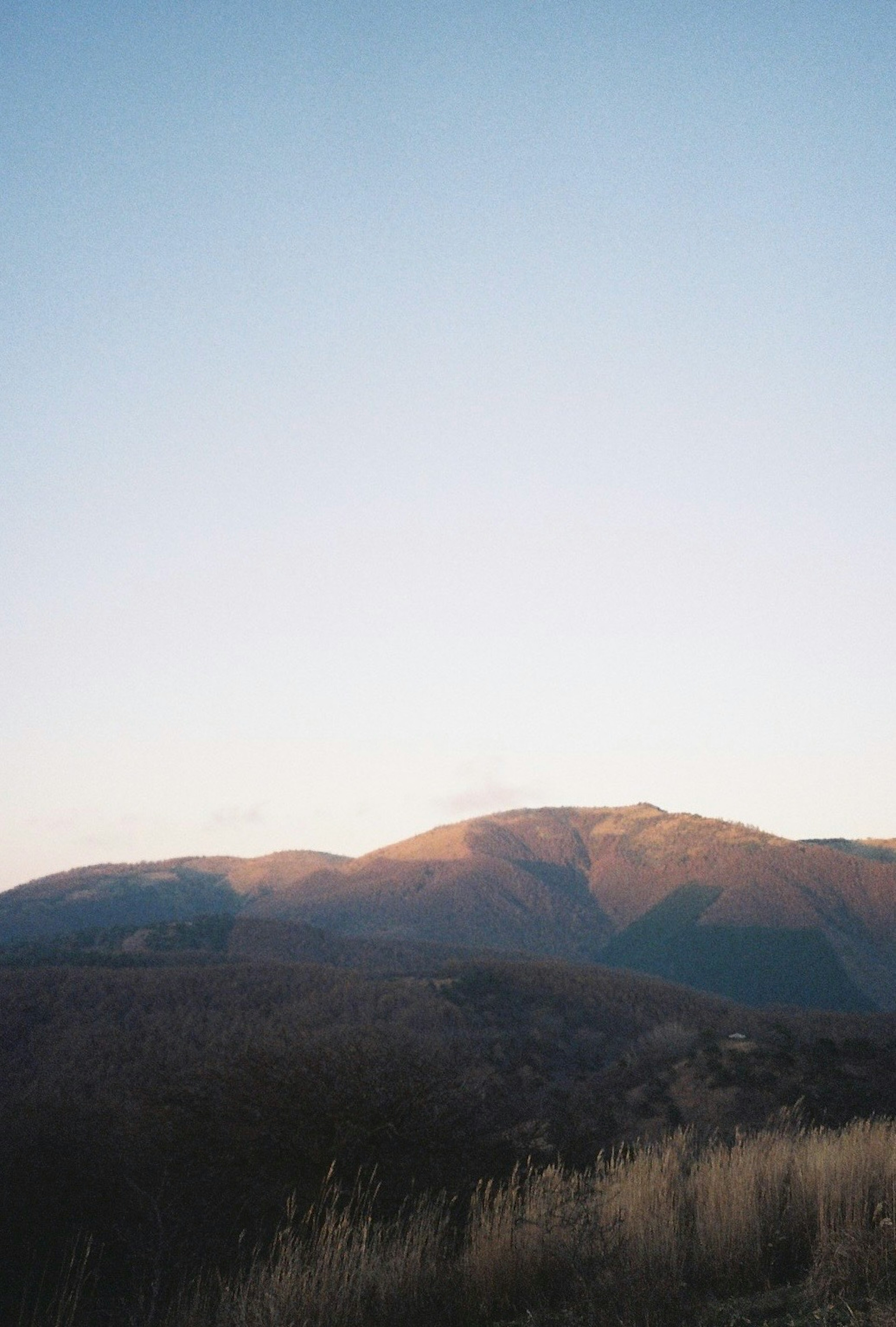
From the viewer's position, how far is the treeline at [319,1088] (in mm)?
10523

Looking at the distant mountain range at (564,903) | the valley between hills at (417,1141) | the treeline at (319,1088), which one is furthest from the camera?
the distant mountain range at (564,903)

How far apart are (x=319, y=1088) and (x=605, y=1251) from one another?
20.6 ft

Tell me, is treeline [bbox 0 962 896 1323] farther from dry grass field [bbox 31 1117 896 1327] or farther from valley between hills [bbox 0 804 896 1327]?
dry grass field [bbox 31 1117 896 1327]

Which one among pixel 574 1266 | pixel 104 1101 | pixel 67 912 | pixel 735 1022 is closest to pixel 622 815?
pixel 67 912

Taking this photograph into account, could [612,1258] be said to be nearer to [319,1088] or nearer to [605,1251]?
[605,1251]

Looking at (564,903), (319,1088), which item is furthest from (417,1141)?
(564,903)

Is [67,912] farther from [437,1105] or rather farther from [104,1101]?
[437,1105]

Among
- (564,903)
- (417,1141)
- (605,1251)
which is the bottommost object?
(564,903)

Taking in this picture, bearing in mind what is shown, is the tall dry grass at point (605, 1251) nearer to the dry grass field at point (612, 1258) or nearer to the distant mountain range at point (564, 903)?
the dry grass field at point (612, 1258)

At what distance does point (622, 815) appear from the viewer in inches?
6024

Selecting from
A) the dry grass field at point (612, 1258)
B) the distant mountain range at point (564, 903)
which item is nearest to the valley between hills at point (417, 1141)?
the dry grass field at point (612, 1258)

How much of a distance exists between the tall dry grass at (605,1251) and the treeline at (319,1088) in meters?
1.50

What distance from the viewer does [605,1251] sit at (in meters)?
6.45

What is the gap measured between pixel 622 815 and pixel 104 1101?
141850 mm
